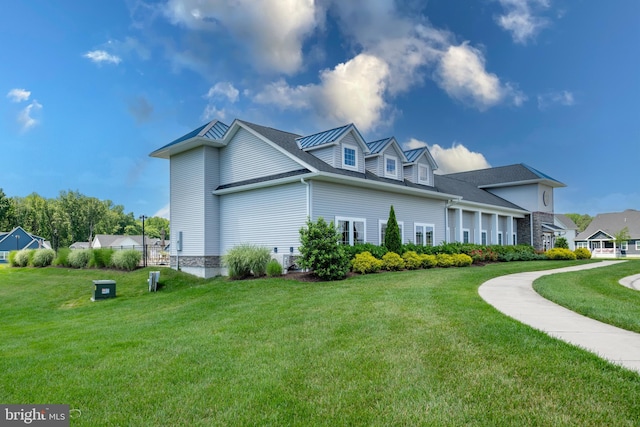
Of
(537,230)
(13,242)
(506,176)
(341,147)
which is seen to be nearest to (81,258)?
(341,147)

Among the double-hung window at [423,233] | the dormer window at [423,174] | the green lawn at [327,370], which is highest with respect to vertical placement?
the dormer window at [423,174]

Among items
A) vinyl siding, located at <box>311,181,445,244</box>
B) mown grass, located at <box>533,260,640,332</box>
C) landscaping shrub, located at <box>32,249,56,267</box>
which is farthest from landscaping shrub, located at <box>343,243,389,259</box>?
landscaping shrub, located at <box>32,249,56,267</box>

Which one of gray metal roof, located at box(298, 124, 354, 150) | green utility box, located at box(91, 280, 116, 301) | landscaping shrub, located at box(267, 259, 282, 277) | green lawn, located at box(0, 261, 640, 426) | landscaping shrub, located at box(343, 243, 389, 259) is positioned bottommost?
green utility box, located at box(91, 280, 116, 301)

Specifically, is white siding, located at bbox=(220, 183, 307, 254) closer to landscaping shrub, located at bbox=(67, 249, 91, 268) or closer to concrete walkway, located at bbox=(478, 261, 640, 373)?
concrete walkway, located at bbox=(478, 261, 640, 373)

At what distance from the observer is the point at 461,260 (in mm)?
18906

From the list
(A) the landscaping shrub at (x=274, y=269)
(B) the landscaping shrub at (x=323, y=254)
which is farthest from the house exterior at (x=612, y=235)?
(A) the landscaping shrub at (x=274, y=269)

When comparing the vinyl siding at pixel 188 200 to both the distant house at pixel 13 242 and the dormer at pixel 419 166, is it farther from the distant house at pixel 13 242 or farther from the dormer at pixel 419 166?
the distant house at pixel 13 242

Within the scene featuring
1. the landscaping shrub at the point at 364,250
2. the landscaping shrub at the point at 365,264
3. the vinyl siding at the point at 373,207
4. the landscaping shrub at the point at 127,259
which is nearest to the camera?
the landscaping shrub at the point at 365,264

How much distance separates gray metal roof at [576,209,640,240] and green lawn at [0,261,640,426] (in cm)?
5433

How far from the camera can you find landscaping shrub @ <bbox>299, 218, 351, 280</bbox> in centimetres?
1285

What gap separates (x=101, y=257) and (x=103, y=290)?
23.7 ft

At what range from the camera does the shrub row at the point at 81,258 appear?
20.3 meters

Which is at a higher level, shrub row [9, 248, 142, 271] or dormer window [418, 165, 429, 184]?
dormer window [418, 165, 429, 184]

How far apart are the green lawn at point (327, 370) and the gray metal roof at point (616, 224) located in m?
54.3
